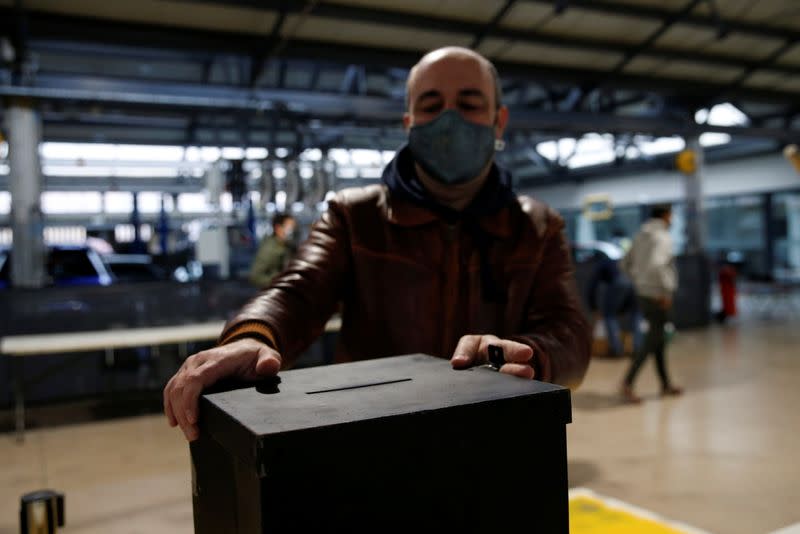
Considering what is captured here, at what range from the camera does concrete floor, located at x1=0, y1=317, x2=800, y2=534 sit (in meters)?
3.38

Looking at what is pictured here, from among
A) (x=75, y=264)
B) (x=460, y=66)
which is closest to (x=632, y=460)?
(x=460, y=66)

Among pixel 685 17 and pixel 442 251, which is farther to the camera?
pixel 685 17

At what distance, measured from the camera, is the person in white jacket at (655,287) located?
568 cm

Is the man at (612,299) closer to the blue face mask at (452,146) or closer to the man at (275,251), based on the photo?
the man at (275,251)

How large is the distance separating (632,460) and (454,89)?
Answer: 349 cm

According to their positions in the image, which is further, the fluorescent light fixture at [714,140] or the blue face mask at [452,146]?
the fluorescent light fixture at [714,140]

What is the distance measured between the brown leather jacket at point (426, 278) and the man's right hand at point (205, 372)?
404mm

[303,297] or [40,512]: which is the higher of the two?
[303,297]

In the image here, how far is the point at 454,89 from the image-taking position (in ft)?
4.45

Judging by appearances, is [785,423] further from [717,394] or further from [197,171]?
[197,171]

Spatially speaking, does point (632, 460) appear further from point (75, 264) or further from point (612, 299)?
point (75, 264)

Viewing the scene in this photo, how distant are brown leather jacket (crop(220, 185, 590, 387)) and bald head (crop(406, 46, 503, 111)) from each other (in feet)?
0.84

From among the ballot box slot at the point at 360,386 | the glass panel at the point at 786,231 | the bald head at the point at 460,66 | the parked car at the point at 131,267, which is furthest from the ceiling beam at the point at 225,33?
the glass panel at the point at 786,231

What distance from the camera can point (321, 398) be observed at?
784mm
